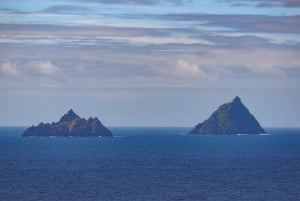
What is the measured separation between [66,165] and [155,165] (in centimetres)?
2136

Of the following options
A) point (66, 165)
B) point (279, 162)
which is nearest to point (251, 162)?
point (279, 162)

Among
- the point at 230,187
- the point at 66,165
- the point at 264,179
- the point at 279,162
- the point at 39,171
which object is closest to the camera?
the point at 230,187

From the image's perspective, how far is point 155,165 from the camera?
Answer: 184 m

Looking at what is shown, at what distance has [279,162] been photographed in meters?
195

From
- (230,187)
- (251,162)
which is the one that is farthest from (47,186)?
(251,162)

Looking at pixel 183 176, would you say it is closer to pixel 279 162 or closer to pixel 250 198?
pixel 250 198

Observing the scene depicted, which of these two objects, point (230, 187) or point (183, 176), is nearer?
point (230, 187)

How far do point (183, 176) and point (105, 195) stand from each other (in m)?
37.0

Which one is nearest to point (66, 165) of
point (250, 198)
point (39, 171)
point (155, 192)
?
point (39, 171)

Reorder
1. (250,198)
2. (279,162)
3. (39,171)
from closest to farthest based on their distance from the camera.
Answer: (250,198), (39,171), (279,162)

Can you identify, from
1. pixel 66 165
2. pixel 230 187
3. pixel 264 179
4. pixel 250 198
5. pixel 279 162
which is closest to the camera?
pixel 250 198

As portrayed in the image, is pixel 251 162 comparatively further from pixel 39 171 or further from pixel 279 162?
pixel 39 171

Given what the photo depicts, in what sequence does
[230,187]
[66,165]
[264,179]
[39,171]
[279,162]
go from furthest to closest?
[279,162] < [66,165] < [39,171] < [264,179] < [230,187]

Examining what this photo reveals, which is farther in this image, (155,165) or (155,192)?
(155,165)
